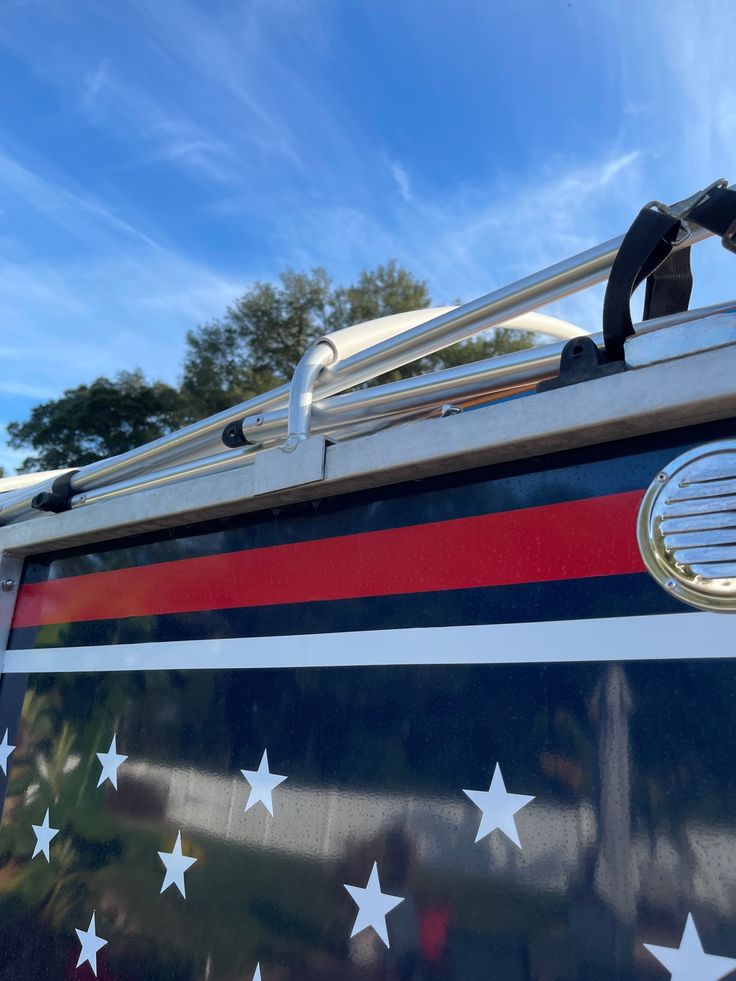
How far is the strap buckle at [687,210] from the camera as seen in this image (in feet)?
3.54

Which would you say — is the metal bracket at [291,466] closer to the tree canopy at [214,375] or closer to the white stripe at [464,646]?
the white stripe at [464,646]

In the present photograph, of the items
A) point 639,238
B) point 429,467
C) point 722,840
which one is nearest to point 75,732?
point 429,467

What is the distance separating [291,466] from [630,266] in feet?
2.08

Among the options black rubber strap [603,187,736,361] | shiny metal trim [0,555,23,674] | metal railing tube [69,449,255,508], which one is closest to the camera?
black rubber strap [603,187,736,361]

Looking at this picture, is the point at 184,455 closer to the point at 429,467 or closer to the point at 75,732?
the point at 75,732

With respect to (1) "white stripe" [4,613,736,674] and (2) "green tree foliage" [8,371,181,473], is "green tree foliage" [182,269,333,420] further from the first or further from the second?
(1) "white stripe" [4,613,736,674]

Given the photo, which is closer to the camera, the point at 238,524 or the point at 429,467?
the point at 429,467

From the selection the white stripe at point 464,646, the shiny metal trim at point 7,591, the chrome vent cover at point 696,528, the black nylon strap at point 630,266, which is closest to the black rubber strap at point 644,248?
the black nylon strap at point 630,266

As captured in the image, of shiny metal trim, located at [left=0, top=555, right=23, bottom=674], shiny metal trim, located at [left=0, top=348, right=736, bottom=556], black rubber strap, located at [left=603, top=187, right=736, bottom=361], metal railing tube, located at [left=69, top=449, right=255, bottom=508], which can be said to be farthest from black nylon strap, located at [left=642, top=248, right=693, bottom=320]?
shiny metal trim, located at [left=0, top=555, right=23, bottom=674]

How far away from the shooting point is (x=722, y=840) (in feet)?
2.95

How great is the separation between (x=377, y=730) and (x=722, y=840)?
1.62ft

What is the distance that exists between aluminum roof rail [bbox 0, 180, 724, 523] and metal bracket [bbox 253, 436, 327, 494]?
0.18m

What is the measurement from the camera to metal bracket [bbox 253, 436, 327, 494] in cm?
139

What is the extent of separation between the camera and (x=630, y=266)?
1.13 m
